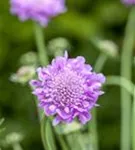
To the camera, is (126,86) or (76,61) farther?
(126,86)

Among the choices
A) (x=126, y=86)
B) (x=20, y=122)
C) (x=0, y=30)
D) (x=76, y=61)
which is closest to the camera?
(x=76, y=61)

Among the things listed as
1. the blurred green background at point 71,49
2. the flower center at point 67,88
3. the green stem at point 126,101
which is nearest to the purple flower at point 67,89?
the flower center at point 67,88

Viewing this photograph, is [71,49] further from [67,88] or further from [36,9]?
[67,88]

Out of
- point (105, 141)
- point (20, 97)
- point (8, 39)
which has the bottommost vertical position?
point (105, 141)

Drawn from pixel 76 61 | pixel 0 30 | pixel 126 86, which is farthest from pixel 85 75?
pixel 0 30

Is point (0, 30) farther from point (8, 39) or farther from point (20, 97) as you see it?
point (20, 97)

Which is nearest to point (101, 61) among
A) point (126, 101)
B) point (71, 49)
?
point (126, 101)
